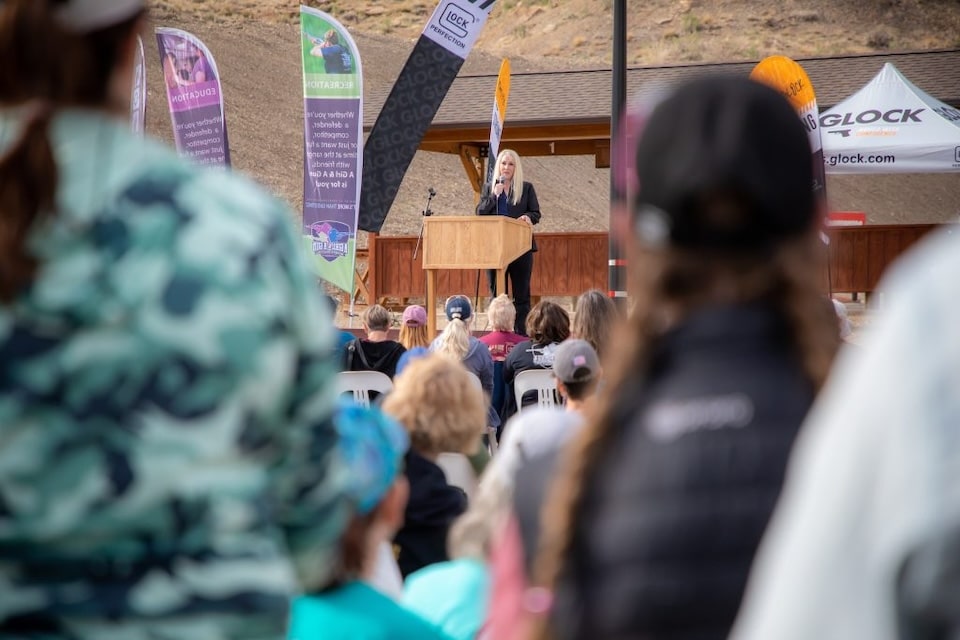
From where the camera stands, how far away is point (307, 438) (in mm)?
1571

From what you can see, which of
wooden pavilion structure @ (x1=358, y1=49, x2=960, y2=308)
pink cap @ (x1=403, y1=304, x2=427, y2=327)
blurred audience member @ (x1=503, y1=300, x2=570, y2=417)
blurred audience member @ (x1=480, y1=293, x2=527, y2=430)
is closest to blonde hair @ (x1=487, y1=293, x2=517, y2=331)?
blurred audience member @ (x1=480, y1=293, x2=527, y2=430)

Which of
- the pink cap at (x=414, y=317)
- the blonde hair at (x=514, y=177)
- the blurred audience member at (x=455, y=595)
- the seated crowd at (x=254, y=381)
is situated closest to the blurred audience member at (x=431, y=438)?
the blurred audience member at (x=455, y=595)

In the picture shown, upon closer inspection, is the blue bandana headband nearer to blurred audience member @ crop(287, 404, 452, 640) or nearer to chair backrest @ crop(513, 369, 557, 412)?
blurred audience member @ crop(287, 404, 452, 640)

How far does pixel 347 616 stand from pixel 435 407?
1617 mm

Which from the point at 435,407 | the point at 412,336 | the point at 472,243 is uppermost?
the point at 472,243

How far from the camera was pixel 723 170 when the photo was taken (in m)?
1.44

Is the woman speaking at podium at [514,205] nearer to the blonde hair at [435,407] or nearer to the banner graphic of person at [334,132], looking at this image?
the banner graphic of person at [334,132]

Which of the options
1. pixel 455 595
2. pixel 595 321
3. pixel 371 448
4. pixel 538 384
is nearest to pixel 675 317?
pixel 371 448

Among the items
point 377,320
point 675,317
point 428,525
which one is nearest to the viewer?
point 675,317

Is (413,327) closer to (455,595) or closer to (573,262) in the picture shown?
(455,595)

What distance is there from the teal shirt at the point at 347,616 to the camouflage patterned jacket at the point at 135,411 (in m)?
0.83

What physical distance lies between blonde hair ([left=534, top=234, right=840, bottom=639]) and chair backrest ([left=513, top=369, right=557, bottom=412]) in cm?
582

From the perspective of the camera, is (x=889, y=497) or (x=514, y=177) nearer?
(x=889, y=497)

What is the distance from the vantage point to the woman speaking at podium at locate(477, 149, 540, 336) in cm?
1362
